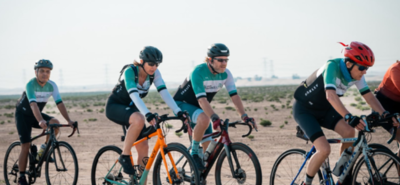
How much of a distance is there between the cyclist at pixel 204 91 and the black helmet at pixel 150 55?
712mm

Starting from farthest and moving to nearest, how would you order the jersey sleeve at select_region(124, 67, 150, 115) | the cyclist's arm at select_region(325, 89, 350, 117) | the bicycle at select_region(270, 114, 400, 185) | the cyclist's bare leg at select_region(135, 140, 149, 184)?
the cyclist's bare leg at select_region(135, 140, 149, 184)
the jersey sleeve at select_region(124, 67, 150, 115)
the cyclist's arm at select_region(325, 89, 350, 117)
the bicycle at select_region(270, 114, 400, 185)

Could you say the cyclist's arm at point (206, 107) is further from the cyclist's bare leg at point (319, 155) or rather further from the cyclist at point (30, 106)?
the cyclist at point (30, 106)

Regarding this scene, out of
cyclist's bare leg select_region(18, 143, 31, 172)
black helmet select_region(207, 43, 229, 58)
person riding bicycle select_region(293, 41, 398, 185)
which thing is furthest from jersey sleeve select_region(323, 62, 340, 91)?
cyclist's bare leg select_region(18, 143, 31, 172)

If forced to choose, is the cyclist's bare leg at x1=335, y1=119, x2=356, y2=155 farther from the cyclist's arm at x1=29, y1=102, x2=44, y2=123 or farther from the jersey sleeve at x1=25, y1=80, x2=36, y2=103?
the jersey sleeve at x1=25, y1=80, x2=36, y2=103

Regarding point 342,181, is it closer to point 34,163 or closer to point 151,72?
point 151,72

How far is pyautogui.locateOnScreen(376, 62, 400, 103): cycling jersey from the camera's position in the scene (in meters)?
6.00

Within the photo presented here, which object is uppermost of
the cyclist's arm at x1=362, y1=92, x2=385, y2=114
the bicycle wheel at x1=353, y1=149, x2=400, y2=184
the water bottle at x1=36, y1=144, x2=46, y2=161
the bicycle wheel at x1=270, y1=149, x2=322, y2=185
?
the cyclist's arm at x1=362, y1=92, x2=385, y2=114

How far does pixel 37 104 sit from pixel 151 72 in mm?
2919

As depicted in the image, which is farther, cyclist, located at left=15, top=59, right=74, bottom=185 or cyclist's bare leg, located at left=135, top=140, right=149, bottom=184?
cyclist, located at left=15, top=59, right=74, bottom=185

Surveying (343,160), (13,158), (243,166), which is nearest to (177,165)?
(243,166)

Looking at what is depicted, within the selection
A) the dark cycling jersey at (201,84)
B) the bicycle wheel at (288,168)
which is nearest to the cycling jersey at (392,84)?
the bicycle wheel at (288,168)

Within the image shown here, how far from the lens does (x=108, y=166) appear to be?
21.2 feet

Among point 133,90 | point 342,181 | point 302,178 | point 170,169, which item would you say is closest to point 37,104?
point 133,90

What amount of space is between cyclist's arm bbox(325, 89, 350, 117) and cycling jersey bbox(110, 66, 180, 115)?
210 centimetres
